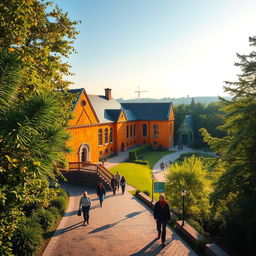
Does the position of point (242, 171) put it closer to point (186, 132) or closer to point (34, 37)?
point (34, 37)

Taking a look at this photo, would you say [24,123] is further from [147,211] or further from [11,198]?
[147,211]

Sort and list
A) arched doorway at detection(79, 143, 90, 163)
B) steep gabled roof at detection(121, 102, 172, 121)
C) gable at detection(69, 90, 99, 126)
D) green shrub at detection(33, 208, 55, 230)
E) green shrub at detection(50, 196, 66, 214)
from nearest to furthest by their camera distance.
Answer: green shrub at detection(33, 208, 55, 230)
green shrub at detection(50, 196, 66, 214)
gable at detection(69, 90, 99, 126)
arched doorway at detection(79, 143, 90, 163)
steep gabled roof at detection(121, 102, 172, 121)

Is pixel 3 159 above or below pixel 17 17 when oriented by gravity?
below

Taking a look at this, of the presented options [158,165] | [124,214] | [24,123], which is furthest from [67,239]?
[158,165]

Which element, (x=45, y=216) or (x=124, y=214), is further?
(x=124, y=214)

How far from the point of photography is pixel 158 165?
31.8 meters

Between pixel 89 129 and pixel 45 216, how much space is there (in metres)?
15.4

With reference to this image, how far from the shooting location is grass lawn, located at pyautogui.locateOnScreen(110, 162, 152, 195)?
20.7m

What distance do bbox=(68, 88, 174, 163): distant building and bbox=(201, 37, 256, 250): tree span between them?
32.4 ft

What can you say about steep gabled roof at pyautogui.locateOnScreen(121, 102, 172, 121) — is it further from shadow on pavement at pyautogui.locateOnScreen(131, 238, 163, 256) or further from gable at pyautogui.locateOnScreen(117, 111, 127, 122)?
shadow on pavement at pyautogui.locateOnScreen(131, 238, 163, 256)

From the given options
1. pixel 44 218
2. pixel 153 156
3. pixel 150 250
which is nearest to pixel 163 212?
pixel 150 250

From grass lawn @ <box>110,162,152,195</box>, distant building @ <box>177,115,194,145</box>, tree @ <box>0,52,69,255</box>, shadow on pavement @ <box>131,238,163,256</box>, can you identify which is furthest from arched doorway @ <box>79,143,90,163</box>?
distant building @ <box>177,115,194,145</box>

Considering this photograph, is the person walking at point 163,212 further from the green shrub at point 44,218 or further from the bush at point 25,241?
the green shrub at point 44,218

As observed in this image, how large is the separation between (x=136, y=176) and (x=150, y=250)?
1520cm
